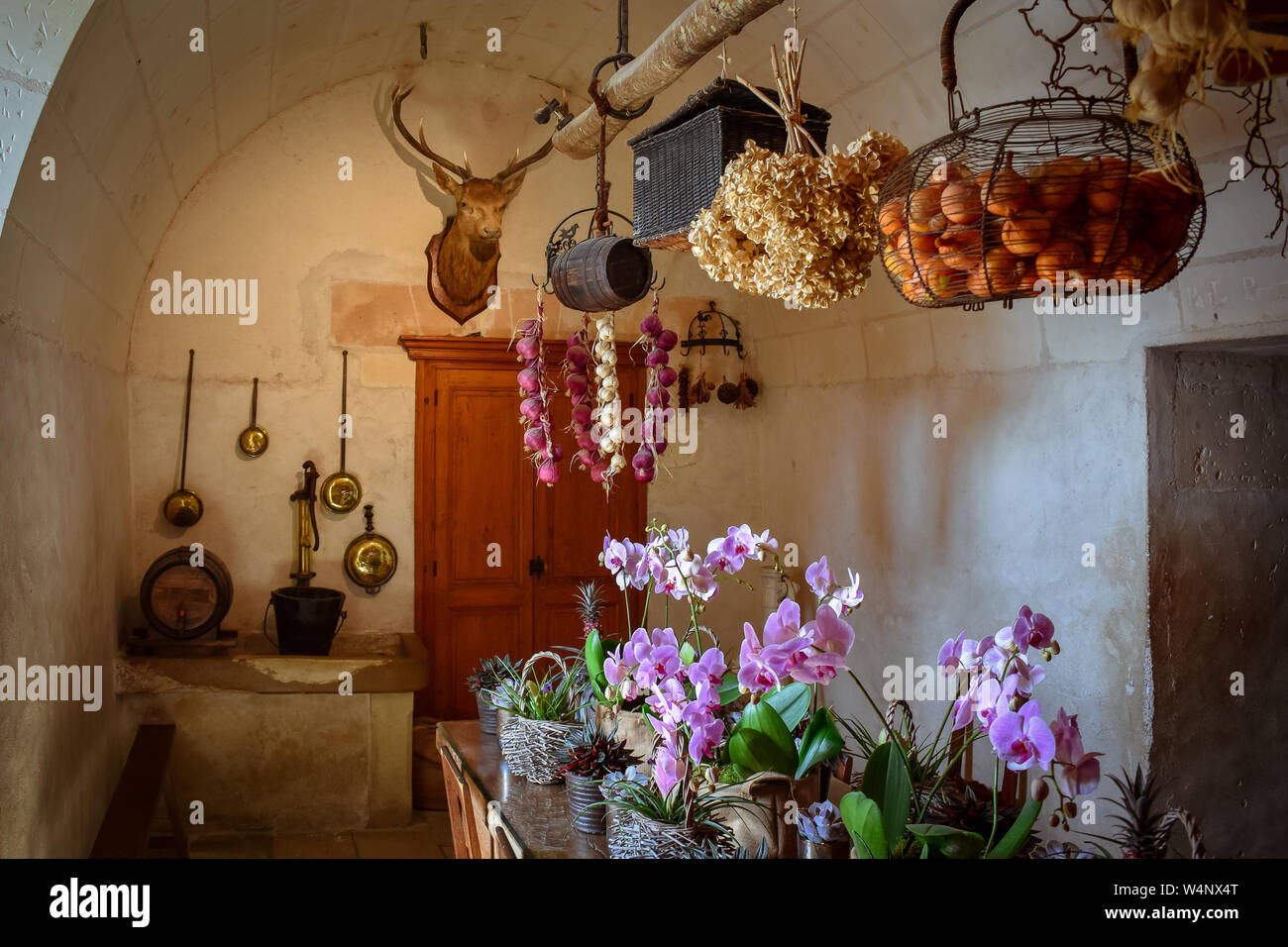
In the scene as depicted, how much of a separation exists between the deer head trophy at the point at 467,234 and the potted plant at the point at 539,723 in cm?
316

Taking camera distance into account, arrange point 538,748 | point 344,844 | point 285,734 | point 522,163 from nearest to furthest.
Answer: point 538,748
point 344,844
point 285,734
point 522,163

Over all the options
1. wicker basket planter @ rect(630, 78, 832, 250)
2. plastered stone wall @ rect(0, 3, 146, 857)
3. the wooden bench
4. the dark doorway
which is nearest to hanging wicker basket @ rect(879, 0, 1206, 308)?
wicker basket planter @ rect(630, 78, 832, 250)

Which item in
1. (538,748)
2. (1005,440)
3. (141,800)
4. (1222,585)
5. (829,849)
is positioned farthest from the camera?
(1005,440)

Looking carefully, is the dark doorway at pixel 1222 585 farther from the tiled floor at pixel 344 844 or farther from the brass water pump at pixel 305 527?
the brass water pump at pixel 305 527

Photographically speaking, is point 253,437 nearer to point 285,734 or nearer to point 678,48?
point 285,734

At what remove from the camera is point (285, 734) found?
5.02 metres

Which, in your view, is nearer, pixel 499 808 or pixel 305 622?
pixel 499 808

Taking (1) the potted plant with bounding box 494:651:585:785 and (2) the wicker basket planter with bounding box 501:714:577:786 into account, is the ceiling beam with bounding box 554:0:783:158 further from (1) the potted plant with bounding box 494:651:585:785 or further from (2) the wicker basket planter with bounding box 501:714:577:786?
(2) the wicker basket planter with bounding box 501:714:577:786

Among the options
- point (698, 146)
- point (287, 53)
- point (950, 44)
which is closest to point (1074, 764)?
point (950, 44)

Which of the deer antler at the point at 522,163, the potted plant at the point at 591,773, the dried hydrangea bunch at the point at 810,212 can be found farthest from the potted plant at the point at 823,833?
the deer antler at the point at 522,163

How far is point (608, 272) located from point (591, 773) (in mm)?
1436

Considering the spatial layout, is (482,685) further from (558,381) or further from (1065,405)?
(558,381)

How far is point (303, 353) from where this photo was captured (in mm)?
5570

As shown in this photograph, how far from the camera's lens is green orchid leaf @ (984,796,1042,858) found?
5.64ft
